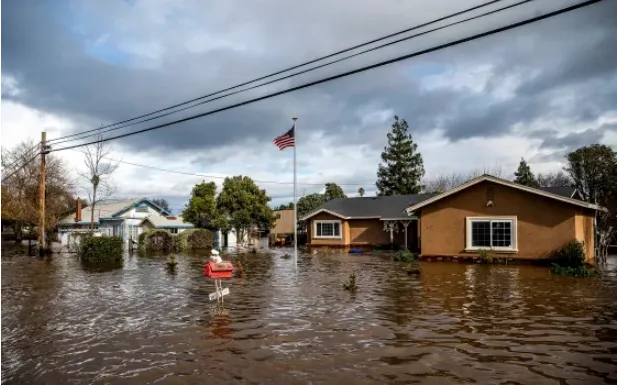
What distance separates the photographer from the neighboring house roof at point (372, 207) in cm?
3684

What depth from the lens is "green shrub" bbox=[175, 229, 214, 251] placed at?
37438 mm

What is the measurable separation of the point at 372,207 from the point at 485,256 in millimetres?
15439

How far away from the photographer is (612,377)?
710 cm

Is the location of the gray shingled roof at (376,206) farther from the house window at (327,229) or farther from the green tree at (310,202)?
the green tree at (310,202)

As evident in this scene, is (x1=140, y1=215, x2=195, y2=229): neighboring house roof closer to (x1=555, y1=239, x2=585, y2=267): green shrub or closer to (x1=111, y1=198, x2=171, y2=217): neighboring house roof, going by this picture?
(x1=111, y1=198, x2=171, y2=217): neighboring house roof

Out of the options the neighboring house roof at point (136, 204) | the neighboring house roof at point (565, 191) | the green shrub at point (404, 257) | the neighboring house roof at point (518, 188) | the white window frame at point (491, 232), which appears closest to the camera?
the neighboring house roof at point (518, 188)

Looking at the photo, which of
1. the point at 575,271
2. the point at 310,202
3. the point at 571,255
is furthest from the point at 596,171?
the point at 310,202

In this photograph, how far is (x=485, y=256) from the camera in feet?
79.1

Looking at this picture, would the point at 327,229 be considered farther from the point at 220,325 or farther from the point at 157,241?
the point at 220,325

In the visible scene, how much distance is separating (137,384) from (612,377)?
7371 mm

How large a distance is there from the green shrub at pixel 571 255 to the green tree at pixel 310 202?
194 feet

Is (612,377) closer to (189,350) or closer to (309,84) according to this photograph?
(189,350)

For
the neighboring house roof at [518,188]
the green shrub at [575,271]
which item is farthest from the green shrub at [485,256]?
the green shrub at [575,271]

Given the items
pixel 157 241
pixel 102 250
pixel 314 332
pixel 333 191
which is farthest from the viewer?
pixel 333 191
